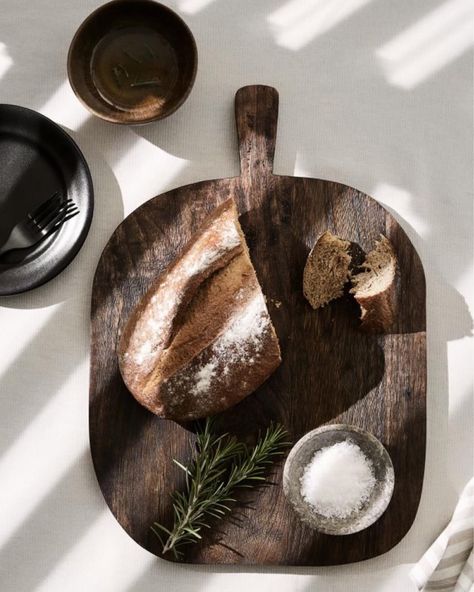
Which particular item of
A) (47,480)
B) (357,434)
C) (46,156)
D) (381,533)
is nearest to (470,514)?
(381,533)

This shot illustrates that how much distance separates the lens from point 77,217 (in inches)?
64.4

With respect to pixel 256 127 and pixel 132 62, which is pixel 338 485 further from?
pixel 132 62

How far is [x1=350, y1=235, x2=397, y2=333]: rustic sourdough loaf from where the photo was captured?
1581mm

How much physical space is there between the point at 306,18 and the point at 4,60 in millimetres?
669

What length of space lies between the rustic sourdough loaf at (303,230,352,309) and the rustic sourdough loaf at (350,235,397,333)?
4 cm

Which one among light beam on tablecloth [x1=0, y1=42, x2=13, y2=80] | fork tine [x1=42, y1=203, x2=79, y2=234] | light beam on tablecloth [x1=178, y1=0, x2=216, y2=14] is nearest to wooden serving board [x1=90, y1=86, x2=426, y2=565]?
fork tine [x1=42, y1=203, x2=79, y2=234]

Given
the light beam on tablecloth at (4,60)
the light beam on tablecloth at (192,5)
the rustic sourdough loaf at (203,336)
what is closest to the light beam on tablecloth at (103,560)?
the rustic sourdough loaf at (203,336)

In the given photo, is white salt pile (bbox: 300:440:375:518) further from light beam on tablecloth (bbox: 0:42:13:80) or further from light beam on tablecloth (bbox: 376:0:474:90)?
light beam on tablecloth (bbox: 0:42:13:80)

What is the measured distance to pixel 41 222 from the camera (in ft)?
5.33

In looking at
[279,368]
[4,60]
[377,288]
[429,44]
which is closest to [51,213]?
[4,60]

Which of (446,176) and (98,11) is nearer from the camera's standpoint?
(98,11)

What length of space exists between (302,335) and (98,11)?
2.60ft

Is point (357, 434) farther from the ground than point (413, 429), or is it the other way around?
point (357, 434)

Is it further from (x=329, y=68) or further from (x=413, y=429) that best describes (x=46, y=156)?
(x=413, y=429)
